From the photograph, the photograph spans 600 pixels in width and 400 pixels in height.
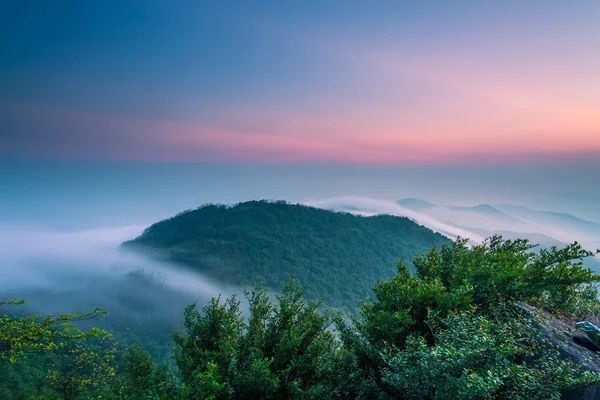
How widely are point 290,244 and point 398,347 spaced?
12638cm

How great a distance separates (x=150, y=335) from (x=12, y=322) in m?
81.0

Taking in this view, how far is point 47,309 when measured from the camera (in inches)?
3711

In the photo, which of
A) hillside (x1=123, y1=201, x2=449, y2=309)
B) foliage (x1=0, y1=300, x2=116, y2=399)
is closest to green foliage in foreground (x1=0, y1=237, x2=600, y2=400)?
foliage (x1=0, y1=300, x2=116, y2=399)

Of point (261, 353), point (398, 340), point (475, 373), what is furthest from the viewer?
point (398, 340)

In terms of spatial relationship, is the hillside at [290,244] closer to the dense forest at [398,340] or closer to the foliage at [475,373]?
the dense forest at [398,340]

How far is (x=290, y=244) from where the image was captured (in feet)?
446

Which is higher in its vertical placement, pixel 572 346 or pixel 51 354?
pixel 572 346

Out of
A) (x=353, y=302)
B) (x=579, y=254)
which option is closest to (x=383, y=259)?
(x=353, y=302)

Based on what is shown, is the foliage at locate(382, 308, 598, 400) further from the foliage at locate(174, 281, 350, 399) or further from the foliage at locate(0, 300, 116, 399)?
the foliage at locate(0, 300, 116, 399)

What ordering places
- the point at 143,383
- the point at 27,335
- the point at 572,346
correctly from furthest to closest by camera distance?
1. the point at 27,335
2. the point at 143,383
3. the point at 572,346

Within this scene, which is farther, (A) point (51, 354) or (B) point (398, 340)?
(A) point (51, 354)

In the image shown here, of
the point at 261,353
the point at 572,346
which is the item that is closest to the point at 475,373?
the point at 572,346

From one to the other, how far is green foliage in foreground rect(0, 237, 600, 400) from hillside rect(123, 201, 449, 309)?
87581mm

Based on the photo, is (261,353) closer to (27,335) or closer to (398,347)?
(398,347)
